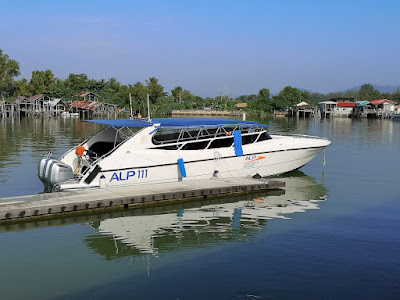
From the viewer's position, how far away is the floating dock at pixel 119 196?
11.2m

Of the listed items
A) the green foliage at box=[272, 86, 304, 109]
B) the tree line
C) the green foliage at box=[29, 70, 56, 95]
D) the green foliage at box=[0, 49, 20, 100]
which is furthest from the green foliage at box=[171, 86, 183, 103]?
the green foliage at box=[0, 49, 20, 100]

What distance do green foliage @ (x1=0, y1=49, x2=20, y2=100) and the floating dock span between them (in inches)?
3700

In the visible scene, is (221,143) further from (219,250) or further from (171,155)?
(219,250)

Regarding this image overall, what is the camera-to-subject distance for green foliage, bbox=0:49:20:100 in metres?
96.9

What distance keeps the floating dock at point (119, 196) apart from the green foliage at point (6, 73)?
94.0 metres

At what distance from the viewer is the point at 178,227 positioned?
11.3 metres

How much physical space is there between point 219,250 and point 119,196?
413cm

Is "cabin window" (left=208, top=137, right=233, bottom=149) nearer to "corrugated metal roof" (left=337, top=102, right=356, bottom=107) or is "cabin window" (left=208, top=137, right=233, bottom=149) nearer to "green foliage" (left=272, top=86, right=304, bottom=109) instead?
"corrugated metal roof" (left=337, top=102, right=356, bottom=107)

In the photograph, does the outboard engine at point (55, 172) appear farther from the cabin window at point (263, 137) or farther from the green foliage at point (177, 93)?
the green foliage at point (177, 93)

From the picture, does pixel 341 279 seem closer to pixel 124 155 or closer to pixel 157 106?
pixel 124 155

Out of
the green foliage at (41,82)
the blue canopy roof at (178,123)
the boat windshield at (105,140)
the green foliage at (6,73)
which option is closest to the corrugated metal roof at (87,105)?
the green foliage at (41,82)

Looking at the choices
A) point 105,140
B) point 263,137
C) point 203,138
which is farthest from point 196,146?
point 105,140

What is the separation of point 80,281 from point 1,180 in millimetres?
→ 10337

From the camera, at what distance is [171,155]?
47.9 feet
